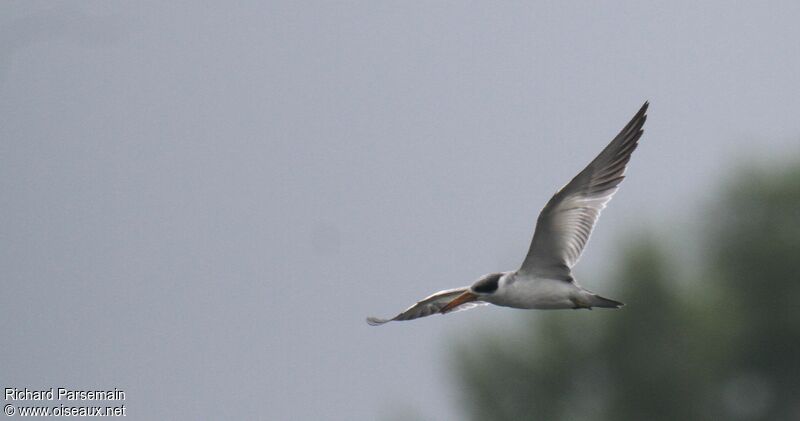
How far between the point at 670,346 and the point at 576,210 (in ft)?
51.3

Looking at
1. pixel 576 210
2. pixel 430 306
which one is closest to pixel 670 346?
pixel 430 306

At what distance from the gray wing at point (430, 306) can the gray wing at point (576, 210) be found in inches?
50.3

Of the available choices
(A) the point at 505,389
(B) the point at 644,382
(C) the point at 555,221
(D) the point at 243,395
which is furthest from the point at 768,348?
(D) the point at 243,395

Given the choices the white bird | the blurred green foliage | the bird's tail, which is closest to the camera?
the bird's tail

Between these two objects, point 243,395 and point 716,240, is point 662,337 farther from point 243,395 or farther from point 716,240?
point 243,395

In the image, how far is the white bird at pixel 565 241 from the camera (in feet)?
42.5

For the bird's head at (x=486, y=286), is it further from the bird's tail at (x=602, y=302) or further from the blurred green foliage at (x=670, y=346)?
the blurred green foliage at (x=670, y=346)

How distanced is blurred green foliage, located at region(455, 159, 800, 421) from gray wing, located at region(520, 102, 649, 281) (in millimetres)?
14167

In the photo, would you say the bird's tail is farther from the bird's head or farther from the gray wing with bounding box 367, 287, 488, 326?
the gray wing with bounding box 367, 287, 488, 326

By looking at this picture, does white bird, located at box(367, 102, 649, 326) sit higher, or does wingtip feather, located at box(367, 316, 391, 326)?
white bird, located at box(367, 102, 649, 326)

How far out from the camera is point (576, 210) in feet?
43.2

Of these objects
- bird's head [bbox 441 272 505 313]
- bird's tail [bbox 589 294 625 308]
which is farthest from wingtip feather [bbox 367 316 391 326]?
bird's tail [bbox 589 294 625 308]

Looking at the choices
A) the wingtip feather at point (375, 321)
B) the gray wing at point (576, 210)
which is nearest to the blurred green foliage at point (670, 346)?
the wingtip feather at point (375, 321)

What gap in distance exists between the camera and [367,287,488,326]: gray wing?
14258 mm
